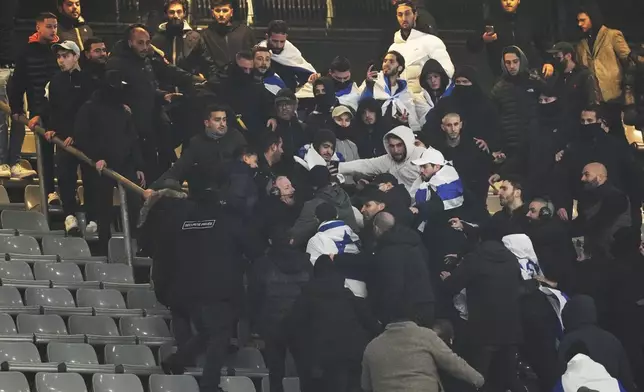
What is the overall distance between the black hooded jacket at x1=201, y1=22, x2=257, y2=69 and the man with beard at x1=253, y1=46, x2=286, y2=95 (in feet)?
2.10

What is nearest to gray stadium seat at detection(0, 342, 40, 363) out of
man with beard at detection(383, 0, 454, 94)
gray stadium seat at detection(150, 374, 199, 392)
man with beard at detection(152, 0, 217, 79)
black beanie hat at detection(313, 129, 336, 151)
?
gray stadium seat at detection(150, 374, 199, 392)

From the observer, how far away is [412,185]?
12.4 meters

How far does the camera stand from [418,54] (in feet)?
47.0

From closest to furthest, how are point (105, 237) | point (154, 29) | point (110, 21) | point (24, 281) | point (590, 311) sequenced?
1. point (590, 311)
2. point (24, 281)
3. point (105, 237)
4. point (154, 29)
5. point (110, 21)

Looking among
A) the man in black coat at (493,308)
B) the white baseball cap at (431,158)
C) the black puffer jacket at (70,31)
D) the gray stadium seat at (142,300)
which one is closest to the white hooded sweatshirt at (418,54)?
the white baseball cap at (431,158)

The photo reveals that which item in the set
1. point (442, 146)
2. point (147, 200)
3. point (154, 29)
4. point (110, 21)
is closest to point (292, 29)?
point (110, 21)

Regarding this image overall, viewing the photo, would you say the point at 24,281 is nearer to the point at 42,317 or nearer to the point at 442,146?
the point at 42,317

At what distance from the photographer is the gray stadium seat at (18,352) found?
10320 millimetres

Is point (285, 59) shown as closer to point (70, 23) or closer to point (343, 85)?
point (343, 85)

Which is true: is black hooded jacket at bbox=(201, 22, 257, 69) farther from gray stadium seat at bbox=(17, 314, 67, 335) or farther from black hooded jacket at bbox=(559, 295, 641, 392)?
black hooded jacket at bbox=(559, 295, 641, 392)

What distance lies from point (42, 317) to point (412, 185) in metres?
3.23

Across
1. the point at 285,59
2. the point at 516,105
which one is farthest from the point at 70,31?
the point at 516,105

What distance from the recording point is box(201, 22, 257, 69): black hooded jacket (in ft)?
47.4

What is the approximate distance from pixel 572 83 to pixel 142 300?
4.82 metres
